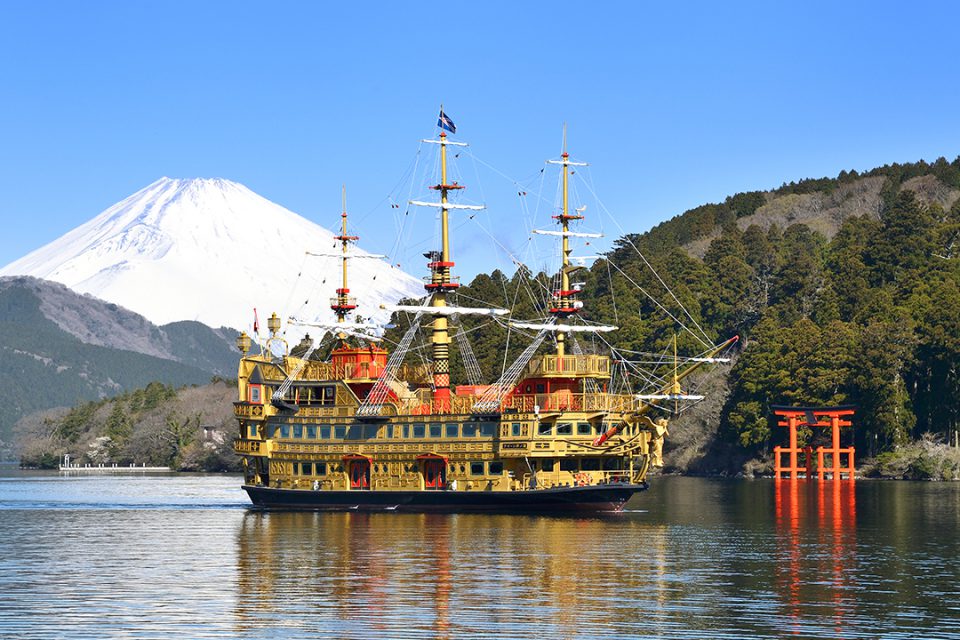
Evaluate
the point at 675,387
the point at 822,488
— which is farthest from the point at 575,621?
the point at 822,488

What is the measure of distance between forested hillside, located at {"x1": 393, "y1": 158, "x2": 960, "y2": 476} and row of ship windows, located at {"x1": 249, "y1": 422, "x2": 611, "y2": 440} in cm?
1449

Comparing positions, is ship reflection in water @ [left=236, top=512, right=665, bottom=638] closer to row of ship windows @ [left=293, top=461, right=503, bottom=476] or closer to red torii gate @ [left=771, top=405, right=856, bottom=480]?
row of ship windows @ [left=293, top=461, right=503, bottom=476]

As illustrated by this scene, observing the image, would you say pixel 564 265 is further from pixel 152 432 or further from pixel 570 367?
pixel 152 432

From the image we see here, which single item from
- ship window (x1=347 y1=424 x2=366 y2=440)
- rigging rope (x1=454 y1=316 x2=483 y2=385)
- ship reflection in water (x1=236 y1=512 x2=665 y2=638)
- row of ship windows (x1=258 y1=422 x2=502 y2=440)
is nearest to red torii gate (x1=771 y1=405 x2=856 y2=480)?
rigging rope (x1=454 y1=316 x2=483 y2=385)

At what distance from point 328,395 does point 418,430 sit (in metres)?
4.56

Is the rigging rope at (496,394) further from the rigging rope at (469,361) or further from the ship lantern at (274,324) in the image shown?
the ship lantern at (274,324)

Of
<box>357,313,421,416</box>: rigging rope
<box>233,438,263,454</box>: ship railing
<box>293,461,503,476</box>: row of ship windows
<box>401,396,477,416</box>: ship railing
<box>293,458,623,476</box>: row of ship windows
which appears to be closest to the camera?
<box>293,458,623,476</box>: row of ship windows

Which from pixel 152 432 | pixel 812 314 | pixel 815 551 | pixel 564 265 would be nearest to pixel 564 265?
pixel 564 265

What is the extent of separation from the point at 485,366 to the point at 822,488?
3336cm

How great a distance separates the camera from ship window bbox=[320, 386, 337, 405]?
63.4 meters

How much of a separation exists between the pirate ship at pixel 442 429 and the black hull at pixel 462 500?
52mm

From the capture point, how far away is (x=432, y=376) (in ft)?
213

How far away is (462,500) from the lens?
198ft

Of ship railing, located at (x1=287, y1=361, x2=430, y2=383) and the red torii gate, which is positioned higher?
ship railing, located at (x1=287, y1=361, x2=430, y2=383)
